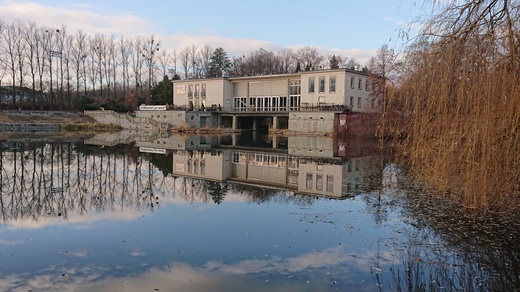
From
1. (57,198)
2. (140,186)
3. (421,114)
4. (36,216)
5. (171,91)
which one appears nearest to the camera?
(421,114)

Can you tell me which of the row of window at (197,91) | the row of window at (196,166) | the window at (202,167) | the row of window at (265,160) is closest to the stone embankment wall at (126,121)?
the row of window at (197,91)

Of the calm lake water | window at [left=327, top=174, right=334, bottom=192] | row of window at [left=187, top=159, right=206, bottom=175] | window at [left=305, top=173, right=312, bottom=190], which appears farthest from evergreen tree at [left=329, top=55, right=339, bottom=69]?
the calm lake water

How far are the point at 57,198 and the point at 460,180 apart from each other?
11.4 metres

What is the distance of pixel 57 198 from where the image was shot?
41.1 ft

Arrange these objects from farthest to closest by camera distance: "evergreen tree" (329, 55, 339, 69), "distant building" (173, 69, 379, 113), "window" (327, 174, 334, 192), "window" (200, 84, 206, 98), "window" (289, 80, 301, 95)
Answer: "evergreen tree" (329, 55, 339, 69)
"window" (200, 84, 206, 98)
"window" (289, 80, 301, 95)
"distant building" (173, 69, 379, 113)
"window" (327, 174, 334, 192)

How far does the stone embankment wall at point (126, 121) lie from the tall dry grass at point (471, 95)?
164 feet

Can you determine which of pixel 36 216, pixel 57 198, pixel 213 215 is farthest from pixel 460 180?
pixel 57 198

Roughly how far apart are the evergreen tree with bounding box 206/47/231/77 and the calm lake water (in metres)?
73.6

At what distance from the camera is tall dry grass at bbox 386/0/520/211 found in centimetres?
658

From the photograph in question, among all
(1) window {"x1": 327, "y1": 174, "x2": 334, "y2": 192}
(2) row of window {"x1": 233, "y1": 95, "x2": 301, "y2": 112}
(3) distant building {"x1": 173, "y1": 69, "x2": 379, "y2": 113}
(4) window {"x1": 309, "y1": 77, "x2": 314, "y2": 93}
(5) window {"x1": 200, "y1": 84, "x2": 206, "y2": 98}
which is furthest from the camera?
(5) window {"x1": 200, "y1": 84, "x2": 206, "y2": 98}

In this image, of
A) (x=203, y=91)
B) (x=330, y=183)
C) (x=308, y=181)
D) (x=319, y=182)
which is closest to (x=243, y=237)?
(x=330, y=183)

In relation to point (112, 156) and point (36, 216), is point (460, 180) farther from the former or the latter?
point (112, 156)

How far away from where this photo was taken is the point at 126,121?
58.7 m

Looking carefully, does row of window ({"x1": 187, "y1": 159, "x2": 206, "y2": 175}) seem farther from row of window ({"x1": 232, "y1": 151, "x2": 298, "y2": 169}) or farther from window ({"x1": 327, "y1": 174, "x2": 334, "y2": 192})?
window ({"x1": 327, "y1": 174, "x2": 334, "y2": 192})
